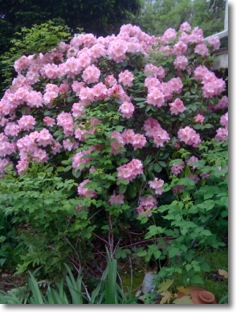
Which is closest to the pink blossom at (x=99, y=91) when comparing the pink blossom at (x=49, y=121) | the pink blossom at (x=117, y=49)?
Answer: the pink blossom at (x=117, y=49)

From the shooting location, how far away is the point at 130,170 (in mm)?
2236

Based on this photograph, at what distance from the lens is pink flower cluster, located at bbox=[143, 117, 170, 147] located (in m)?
2.38

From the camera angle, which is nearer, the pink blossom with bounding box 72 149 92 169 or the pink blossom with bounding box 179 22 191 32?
the pink blossom with bounding box 72 149 92 169

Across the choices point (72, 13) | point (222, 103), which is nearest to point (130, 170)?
point (222, 103)

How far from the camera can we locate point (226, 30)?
2.24 m

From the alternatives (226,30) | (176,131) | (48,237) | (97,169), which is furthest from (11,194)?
(226,30)

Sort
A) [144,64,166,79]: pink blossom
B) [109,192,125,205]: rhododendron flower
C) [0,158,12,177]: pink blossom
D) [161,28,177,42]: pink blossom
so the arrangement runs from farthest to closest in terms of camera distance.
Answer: [0,158,12,177]: pink blossom, [144,64,166,79]: pink blossom, [161,28,177,42]: pink blossom, [109,192,125,205]: rhododendron flower

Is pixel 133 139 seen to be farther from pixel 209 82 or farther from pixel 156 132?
pixel 209 82

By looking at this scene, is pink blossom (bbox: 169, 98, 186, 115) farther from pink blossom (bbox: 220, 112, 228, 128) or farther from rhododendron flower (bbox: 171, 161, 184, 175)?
rhododendron flower (bbox: 171, 161, 184, 175)

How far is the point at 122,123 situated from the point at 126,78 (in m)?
0.27

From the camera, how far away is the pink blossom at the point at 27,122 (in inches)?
102

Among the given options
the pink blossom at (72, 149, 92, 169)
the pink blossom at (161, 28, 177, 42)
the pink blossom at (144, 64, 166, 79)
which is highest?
the pink blossom at (161, 28, 177, 42)

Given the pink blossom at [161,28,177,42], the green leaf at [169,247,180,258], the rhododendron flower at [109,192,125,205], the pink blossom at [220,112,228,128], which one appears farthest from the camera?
the pink blossom at [161,28,177,42]

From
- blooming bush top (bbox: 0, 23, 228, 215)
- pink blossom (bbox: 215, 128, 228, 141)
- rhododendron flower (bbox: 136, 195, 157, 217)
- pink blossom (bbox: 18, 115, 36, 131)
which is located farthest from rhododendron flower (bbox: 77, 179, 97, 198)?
pink blossom (bbox: 215, 128, 228, 141)
